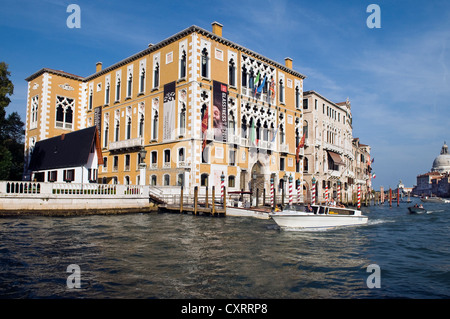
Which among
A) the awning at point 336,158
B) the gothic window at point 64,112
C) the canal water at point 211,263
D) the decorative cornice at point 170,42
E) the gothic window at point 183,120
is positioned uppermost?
the decorative cornice at point 170,42

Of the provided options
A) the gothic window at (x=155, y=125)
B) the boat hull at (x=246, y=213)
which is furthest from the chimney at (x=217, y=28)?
the boat hull at (x=246, y=213)

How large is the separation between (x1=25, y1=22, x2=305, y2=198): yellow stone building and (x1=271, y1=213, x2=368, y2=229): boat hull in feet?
38.5

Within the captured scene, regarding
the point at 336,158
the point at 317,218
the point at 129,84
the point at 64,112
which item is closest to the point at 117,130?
the point at 129,84

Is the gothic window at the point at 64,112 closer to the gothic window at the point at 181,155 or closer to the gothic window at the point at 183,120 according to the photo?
the gothic window at the point at 183,120

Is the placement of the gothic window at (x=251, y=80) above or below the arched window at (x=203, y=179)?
above

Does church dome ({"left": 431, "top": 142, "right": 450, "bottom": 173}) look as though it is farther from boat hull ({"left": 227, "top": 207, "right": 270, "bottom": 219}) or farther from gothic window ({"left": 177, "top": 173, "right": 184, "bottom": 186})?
boat hull ({"left": 227, "top": 207, "right": 270, "bottom": 219})

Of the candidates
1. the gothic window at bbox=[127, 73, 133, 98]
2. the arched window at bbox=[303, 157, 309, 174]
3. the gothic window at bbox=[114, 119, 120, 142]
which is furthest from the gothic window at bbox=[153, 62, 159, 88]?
the arched window at bbox=[303, 157, 309, 174]

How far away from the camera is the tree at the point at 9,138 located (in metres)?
24.3

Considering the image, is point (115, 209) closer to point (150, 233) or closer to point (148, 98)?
point (150, 233)

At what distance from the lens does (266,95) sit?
3638 cm

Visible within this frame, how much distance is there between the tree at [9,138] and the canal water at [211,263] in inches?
446

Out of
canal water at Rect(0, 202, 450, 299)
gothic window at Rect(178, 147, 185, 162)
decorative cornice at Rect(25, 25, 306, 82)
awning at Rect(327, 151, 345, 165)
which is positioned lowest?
canal water at Rect(0, 202, 450, 299)

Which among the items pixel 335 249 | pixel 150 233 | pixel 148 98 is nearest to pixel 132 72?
pixel 148 98

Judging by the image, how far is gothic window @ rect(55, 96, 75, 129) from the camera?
39991mm
